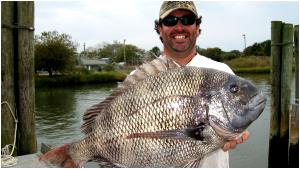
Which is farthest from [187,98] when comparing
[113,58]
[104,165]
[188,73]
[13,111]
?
[113,58]

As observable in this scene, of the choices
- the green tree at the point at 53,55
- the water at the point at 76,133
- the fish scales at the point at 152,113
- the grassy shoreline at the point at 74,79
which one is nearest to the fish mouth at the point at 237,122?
the fish scales at the point at 152,113

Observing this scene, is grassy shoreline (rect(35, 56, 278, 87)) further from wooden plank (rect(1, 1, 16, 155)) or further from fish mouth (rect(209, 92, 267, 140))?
fish mouth (rect(209, 92, 267, 140))

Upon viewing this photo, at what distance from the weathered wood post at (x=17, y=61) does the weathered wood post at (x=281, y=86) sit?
4.30 m

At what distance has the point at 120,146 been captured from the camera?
7.07ft

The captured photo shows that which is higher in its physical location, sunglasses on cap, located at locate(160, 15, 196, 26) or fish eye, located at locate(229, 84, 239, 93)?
sunglasses on cap, located at locate(160, 15, 196, 26)

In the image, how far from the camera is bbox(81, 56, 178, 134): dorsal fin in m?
2.24

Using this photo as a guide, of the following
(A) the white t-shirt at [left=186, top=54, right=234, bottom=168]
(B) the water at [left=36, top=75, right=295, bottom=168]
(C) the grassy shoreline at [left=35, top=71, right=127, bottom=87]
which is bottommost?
(B) the water at [left=36, top=75, right=295, bottom=168]

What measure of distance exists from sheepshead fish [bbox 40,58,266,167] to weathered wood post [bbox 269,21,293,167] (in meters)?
4.97

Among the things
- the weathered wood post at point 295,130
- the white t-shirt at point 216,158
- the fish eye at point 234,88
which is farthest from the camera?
the weathered wood post at point 295,130

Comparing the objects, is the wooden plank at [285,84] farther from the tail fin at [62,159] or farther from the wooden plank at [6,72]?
the tail fin at [62,159]

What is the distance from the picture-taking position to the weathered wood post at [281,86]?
6.87 metres

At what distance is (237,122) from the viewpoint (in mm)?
2133

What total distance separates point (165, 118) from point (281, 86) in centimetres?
552

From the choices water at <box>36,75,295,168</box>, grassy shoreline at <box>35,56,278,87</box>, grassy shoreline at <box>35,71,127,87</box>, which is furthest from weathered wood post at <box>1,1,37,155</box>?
grassy shoreline at <box>35,71,127,87</box>
